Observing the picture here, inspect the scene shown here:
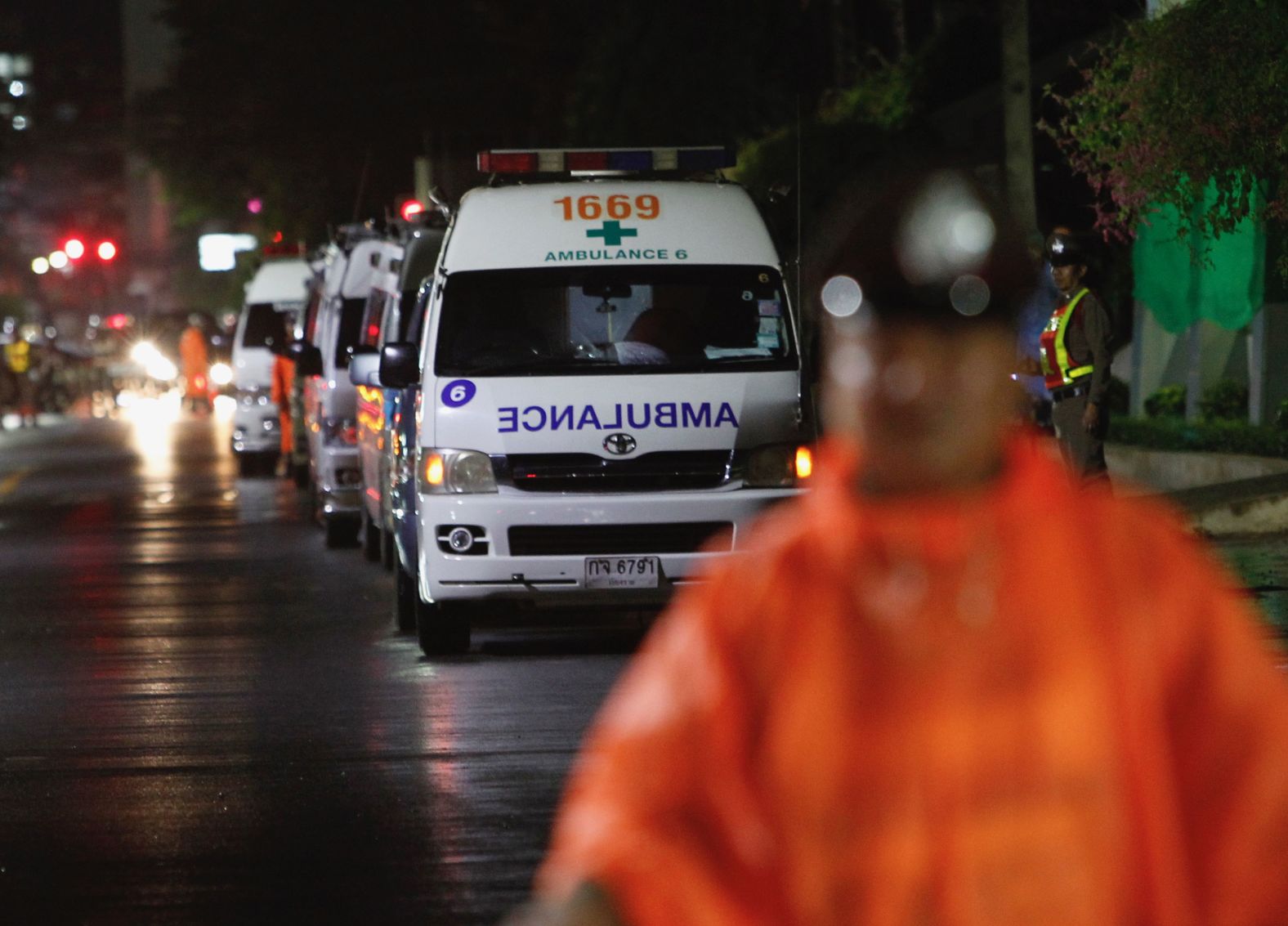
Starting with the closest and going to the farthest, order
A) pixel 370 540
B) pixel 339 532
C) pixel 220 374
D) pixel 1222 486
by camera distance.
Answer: pixel 1222 486 < pixel 370 540 < pixel 339 532 < pixel 220 374

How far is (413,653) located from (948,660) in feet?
33.5

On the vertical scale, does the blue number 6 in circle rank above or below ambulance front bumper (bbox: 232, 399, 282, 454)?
above

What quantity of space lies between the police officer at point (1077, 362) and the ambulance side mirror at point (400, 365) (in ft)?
13.4

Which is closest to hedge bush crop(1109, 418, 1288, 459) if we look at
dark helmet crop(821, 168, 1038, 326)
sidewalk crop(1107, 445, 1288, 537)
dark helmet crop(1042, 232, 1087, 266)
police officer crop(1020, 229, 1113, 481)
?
sidewalk crop(1107, 445, 1288, 537)

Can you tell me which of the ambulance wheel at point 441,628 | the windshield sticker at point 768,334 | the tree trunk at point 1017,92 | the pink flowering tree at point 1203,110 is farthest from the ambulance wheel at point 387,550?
the tree trunk at point 1017,92

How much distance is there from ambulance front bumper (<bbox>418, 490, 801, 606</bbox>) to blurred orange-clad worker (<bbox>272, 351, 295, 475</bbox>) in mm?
14839

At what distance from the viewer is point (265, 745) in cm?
942

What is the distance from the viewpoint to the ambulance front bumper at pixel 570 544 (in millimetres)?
11414

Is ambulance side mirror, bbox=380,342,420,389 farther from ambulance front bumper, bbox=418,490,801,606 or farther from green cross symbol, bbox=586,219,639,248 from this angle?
green cross symbol, bbox=586,219,639,248

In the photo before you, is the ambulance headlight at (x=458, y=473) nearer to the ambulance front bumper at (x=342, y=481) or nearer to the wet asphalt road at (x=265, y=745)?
the wet asphalt road at (x=265, y=745)

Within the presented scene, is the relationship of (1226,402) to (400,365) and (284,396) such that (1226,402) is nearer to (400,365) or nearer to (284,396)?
(400,365)

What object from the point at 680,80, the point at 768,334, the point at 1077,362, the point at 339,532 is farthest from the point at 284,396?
the point at 768,334

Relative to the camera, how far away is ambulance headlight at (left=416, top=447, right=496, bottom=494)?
37.8ft

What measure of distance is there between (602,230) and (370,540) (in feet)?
18.7
